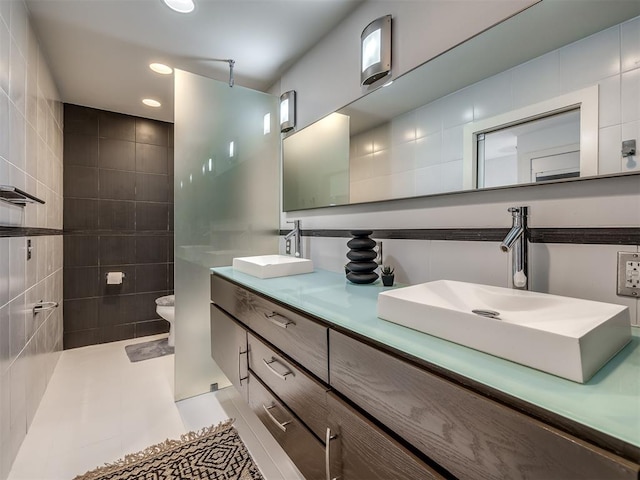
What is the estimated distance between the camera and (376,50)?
1440 millimetres

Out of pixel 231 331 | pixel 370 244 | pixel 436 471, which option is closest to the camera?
pixel 436 471

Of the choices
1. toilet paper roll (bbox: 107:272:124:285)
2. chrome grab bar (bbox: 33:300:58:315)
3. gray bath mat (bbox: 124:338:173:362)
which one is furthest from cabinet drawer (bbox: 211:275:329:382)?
toilet paper roll (bbox: 107:272:124:285)

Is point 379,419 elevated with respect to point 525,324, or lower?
lower

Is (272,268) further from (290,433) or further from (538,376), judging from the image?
(538,376)

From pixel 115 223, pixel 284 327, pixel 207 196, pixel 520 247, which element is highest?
pixel 207 196

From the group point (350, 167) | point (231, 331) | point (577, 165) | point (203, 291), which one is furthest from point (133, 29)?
point (577, 165)

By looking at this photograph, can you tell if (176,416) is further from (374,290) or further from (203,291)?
(374,290)

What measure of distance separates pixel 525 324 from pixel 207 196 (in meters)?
1.88

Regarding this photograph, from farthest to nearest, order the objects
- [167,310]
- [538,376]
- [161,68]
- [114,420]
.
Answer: [167,310]
[161,68]
[114,420]
[538,376]

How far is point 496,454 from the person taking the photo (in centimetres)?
48

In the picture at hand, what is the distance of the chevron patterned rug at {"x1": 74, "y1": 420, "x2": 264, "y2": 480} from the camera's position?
136cm

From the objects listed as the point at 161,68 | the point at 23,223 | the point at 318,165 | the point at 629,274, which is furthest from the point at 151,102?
the point at 629,274

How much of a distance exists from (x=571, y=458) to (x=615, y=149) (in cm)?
81

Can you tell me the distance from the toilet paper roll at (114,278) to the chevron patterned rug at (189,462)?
1.87 meters
